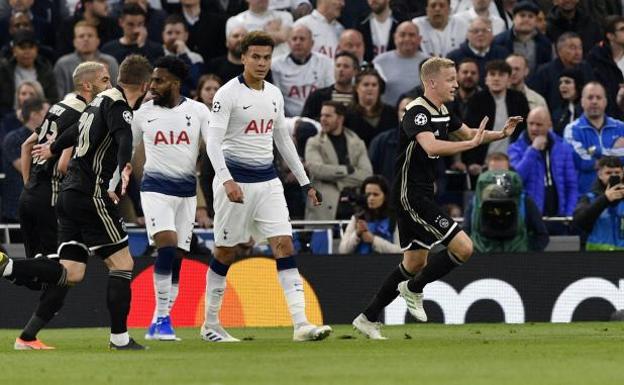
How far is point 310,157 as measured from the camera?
19.9 m

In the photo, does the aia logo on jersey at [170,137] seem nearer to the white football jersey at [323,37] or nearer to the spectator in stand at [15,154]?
the spectator in stand at [15,154]

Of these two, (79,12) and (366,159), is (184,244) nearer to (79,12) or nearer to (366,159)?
(366,159)

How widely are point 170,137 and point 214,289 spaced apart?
1.63 meters

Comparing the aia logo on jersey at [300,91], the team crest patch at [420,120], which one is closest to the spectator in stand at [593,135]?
the aia logo on jersey at [300,91]

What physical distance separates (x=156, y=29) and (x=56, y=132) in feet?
29.1

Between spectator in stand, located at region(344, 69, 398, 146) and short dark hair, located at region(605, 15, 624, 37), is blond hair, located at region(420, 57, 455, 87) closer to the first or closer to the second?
spectator in stand, located at region(344, 69, 398, 146)

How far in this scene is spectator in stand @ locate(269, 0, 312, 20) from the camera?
23281mm

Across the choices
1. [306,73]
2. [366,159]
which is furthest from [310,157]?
[306,73]

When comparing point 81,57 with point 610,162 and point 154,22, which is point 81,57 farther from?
point 610,162

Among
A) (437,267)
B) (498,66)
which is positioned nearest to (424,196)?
(437,267)

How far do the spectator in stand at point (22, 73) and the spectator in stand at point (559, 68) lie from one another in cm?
690

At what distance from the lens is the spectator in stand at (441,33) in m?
22.3

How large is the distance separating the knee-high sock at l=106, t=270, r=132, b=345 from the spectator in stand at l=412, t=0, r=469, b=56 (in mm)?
10087

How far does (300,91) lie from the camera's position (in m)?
21.8
